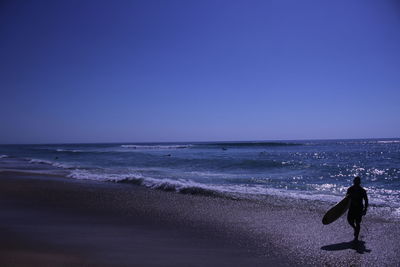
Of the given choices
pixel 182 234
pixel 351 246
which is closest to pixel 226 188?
pixel 182 234

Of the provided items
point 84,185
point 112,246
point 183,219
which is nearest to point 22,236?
point 112,246

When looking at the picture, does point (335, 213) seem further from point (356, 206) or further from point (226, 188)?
point (226, 188)

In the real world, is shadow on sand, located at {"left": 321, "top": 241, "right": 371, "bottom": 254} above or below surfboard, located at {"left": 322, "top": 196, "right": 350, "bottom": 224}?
below

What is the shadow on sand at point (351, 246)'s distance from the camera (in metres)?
5.96

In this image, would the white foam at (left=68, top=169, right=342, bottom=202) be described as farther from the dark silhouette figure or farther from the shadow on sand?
the shadow on sand

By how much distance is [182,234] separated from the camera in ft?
22.6

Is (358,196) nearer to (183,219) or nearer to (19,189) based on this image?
(183,219)

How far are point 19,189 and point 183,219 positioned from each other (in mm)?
8315

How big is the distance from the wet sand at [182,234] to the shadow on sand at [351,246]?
2cm

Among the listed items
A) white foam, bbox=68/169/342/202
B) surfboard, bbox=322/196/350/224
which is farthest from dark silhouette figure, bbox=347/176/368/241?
white foam, bbox=68/169/342/202

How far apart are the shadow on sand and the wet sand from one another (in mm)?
20

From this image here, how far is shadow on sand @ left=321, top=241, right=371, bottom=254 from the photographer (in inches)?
235

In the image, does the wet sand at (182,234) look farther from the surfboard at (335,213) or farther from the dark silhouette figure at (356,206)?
the dark silhouette figure at (356,206)

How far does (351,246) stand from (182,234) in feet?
11.4
